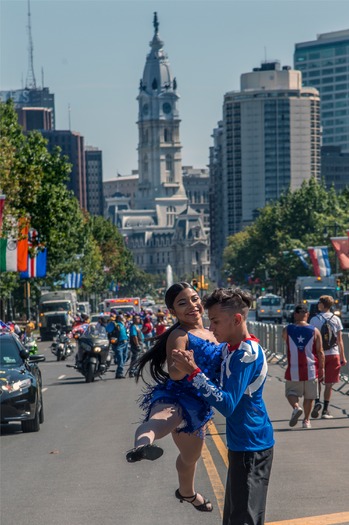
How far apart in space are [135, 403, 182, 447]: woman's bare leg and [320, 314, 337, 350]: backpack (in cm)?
1081

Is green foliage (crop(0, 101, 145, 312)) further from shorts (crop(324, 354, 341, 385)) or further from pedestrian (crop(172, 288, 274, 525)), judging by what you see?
pedestrian (crop(172, 288, 274, 525))

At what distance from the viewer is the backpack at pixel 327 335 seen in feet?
65.6

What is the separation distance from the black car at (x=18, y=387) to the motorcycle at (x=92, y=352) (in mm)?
11333

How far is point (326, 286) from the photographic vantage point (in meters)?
77.0

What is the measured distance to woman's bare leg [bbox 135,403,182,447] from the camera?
8.75 metres

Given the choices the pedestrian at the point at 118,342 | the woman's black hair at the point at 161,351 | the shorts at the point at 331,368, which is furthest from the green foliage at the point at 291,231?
the woman's black hair at the point at 161,351

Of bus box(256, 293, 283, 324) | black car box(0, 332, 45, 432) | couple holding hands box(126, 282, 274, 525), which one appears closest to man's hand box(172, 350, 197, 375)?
couple holding hands box(126, 282, 274, 525)

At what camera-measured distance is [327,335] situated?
20.0m

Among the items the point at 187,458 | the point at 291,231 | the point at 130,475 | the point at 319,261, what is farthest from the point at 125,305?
the point at 187,458

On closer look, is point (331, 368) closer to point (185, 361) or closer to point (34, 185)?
point (185, 361)

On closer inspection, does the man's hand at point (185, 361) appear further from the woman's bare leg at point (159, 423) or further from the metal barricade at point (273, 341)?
the metal barricade at point (273, 341)

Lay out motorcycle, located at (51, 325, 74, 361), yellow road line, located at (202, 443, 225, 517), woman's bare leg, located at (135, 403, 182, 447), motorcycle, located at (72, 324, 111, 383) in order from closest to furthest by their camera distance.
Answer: woman's bare leg, located at (135, 403, 182, 447), yellow road line, located at (202, 443, 225, 517), motorcycle, located at (72, 324, 111, 383), motorcycle, located at (51, 325, 74, 361)

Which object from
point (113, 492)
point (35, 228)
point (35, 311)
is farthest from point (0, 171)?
point (35, 311)

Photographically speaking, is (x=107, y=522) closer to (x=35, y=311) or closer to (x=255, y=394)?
(x=255, y=394)
